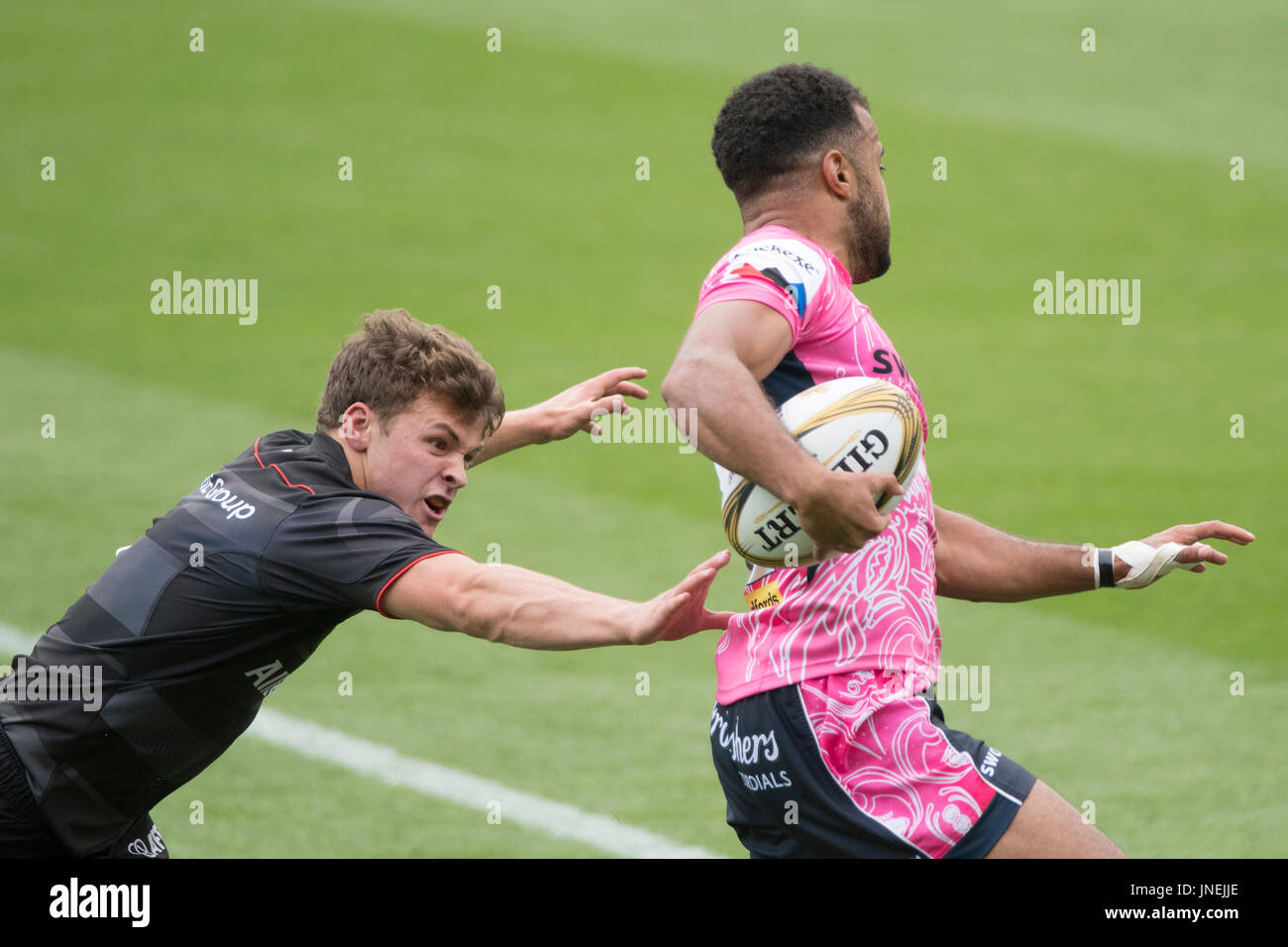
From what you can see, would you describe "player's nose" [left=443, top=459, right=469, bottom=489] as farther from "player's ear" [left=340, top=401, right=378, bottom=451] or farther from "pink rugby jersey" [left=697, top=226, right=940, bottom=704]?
"pink rugby jersey" [left=697, top=226, right=940, bottom=704]

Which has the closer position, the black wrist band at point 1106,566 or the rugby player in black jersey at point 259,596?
the rugby player in black jersey at point 259,596

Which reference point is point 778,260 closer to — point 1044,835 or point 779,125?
point 779,125

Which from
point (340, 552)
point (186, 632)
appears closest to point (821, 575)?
point (340, 552)

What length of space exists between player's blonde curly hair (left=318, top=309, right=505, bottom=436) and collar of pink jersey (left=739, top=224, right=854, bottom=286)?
85 cm

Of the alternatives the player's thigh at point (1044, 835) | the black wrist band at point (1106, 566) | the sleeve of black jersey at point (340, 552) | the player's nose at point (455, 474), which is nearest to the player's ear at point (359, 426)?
the player's nose at point (455, 474)

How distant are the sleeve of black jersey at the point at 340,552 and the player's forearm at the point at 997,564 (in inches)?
66.2

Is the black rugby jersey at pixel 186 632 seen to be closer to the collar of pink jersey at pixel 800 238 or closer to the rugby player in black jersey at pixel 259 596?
the rugby player in black jersey at pixel 259 596

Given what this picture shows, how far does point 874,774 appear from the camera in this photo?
4.24m

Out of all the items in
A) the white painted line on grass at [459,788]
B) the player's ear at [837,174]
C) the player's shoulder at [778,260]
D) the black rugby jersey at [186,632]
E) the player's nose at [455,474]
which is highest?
the player's ear at [837,174]

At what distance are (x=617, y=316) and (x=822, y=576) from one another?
11585 mm

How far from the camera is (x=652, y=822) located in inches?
273

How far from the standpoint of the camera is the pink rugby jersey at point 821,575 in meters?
4.31
